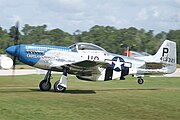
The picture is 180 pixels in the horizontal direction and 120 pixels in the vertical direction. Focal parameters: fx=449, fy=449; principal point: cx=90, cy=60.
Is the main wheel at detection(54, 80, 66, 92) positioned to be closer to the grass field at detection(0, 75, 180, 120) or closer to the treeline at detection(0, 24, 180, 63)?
the grass field at detection(0, 75, 180, 120)

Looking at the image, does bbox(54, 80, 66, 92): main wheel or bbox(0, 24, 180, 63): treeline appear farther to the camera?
bbox(0, 24, 180, 63): treeline

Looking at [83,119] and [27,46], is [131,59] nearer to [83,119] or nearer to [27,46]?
[27,46]

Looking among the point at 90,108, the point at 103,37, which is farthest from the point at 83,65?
the point at 103,37

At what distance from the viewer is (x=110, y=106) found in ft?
50.4

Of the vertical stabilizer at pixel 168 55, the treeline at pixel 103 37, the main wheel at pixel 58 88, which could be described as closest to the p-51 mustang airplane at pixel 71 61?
the main wheel at pixel 58 88

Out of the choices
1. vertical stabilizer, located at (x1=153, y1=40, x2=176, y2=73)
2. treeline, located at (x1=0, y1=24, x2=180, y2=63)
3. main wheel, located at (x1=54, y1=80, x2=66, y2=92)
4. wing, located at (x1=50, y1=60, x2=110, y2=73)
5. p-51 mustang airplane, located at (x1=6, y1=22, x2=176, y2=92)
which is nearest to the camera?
wing, located at (x1=50, y1=60, x2=110, y2=73)

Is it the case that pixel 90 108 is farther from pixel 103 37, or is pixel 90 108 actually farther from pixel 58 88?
pixel 103 37

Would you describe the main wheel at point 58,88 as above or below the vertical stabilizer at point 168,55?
below

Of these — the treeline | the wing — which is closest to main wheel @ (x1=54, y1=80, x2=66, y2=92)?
the wing

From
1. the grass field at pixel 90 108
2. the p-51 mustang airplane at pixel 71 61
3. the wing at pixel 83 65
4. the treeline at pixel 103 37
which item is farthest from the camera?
the treeline at pixel 103 37

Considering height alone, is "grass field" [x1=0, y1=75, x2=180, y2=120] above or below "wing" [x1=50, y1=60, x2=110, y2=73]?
below

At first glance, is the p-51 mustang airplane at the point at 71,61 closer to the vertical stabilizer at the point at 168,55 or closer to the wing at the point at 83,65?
the wing at the point at 83,65

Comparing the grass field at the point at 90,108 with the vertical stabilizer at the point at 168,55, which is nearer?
the grass field at the point at 90,108

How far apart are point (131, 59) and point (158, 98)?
212 inches
